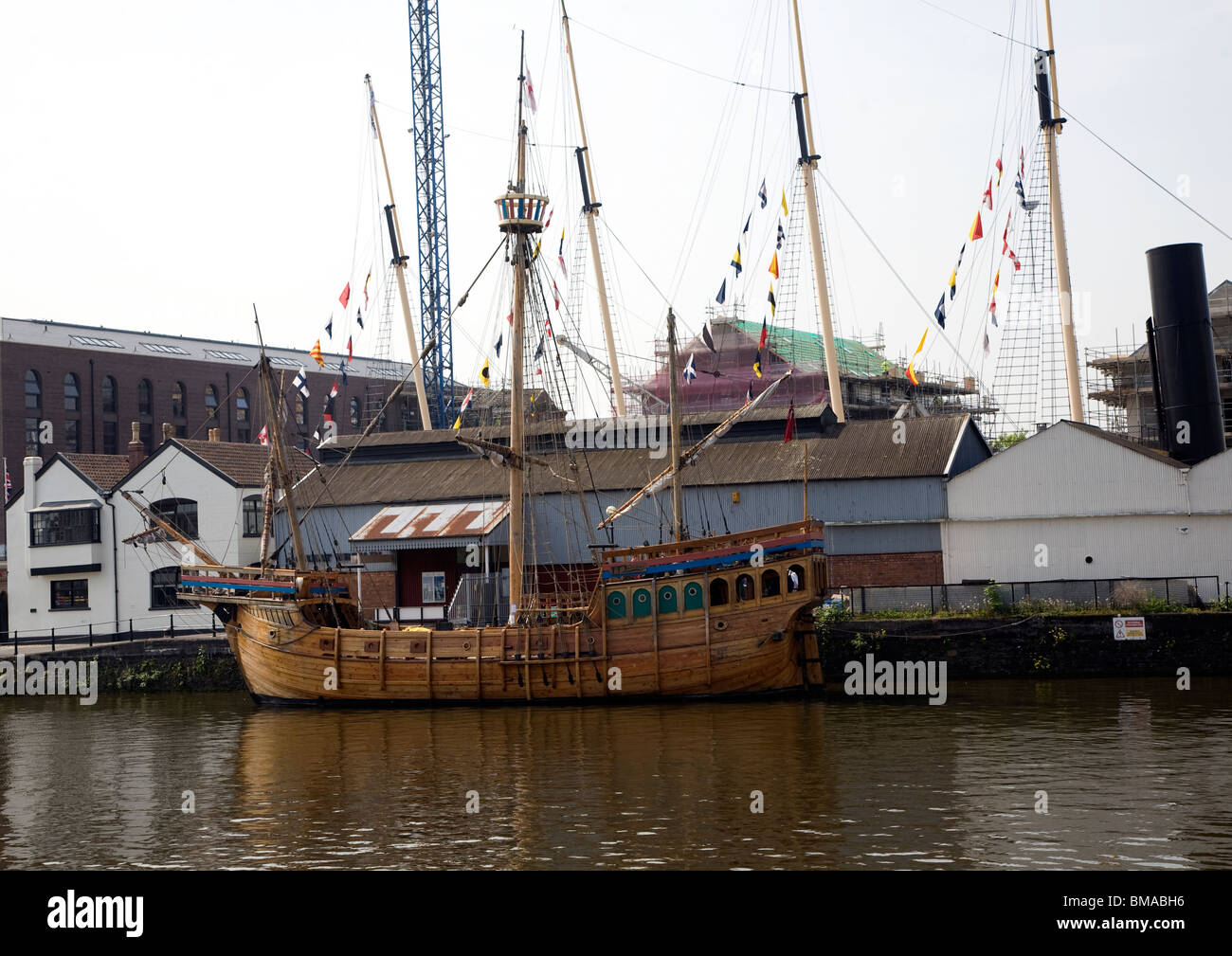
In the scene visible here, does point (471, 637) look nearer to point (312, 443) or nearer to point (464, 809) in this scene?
point (464, 809)

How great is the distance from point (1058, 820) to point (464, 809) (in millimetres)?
9655

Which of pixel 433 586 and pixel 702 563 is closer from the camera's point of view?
pixel 702 563

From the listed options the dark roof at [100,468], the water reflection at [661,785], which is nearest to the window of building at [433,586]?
the water reflection at [661,785]

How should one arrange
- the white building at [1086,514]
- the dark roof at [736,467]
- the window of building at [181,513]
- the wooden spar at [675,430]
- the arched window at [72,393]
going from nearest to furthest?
1. the wooden spar at [675,430]
2. the white building at [1086,514]
3. the dark roof at [736,467]
4. the window of building at [181,513]
5. the arched window at [72,393]

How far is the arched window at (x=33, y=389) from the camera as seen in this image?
86250 millimetres

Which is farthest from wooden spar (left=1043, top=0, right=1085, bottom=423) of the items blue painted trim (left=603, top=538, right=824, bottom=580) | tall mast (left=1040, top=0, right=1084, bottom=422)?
blue painted trim (left=603, top=538, right=824, bottom=580)

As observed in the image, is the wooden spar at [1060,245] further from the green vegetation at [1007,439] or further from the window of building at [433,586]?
the green vegetation at [1007,439]

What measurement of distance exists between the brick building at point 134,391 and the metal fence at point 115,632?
2673cm

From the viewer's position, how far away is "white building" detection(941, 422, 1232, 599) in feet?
133

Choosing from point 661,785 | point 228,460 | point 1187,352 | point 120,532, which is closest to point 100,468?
point 120,532

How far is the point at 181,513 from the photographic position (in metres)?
55.5

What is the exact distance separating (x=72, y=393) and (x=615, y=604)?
66.8 metres

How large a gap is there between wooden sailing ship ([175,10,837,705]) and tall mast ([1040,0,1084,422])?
14.5 m

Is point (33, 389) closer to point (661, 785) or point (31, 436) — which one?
point (31, 436)
